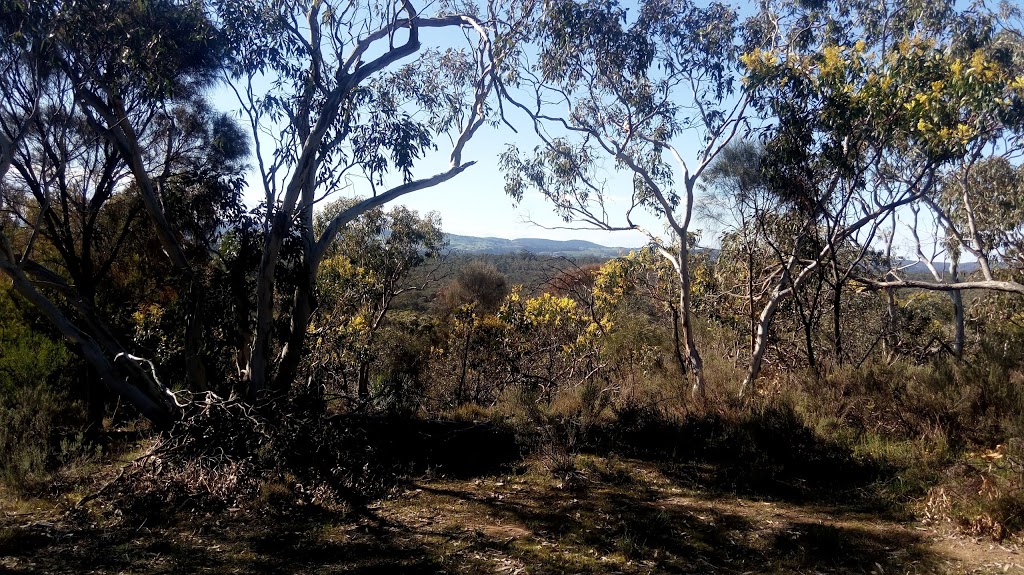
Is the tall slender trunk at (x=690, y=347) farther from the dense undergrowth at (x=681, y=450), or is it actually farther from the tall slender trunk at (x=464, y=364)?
the tall slender trunk at (x=464, y=364)

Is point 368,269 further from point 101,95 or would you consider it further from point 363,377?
point 101,95

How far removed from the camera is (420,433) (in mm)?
7438

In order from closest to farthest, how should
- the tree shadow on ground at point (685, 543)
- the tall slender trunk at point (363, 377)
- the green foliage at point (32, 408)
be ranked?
the tree shadow on ground at point (685, 543) < the green foliage at point (32, 408) < the tall slender trunk at point (363, 377)

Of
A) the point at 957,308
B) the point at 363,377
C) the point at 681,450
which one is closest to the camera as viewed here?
the point at 681,450

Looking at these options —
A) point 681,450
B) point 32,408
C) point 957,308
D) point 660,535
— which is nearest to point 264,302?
point 32,408

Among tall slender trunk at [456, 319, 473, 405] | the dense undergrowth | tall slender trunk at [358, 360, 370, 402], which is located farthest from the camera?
tall slender trunk at [456, 319, 473, 405]

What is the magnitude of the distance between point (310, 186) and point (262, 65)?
4.93 ft

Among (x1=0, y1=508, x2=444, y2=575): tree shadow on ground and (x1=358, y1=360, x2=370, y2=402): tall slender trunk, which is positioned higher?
(x1=358, y1=360, x2=370, y2=402): tall slender trunk

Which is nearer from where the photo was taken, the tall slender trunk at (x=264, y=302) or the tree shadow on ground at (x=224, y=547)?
the tree shadow on ground at (x=224, y=547)

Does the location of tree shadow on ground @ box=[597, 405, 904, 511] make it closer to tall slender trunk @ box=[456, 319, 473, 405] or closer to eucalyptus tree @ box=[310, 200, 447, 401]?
tall slender trunk @ box=[456, 319, 473, 405]

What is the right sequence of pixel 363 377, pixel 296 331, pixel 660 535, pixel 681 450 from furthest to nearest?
pixel 363 377
pixel 681 450
pixel 296 331
pixel 660 535

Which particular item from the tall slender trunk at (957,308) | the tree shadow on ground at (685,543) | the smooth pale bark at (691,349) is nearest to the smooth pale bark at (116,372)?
the tree shadow on ground at (685,543)

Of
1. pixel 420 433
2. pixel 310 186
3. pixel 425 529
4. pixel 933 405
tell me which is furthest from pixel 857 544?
pixel 310 186

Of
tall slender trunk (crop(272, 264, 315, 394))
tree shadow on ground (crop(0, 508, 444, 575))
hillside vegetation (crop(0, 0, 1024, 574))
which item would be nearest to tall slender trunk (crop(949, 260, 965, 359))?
hillside vegetation (crop(0, 0, 1024, 574))
